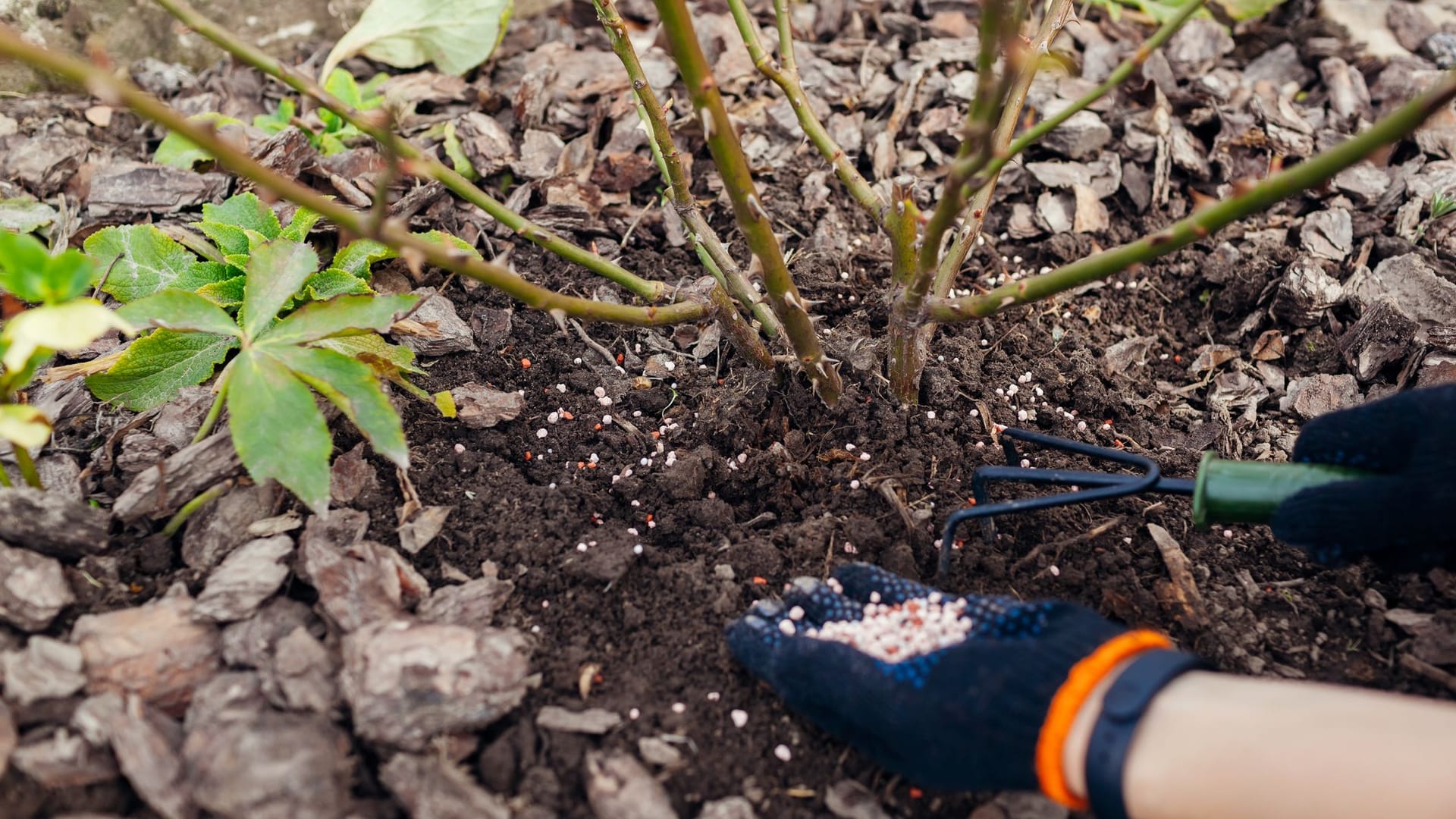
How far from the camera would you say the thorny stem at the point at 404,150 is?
48.6 inches

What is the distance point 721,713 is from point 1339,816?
0.75 m

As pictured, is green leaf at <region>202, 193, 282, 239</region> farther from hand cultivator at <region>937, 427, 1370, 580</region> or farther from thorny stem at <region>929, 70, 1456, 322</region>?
hand cultivator at <region>937, 427, 1370, 580</region>

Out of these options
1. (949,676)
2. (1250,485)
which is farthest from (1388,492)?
(949,676)

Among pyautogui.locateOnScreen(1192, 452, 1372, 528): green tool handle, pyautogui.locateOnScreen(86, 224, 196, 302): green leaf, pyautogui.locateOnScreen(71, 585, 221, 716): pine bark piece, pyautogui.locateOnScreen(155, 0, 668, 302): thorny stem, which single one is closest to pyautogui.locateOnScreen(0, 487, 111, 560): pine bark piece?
pyautogui.locateOnScreen(71, 585, 221, 716): pine bark piece

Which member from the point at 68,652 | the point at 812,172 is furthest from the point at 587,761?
the point at 812,172

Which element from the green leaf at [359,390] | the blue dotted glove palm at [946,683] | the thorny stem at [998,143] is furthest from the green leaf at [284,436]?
the thorny stem at [998,143]

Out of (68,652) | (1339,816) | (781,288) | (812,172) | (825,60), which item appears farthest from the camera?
(825,60)

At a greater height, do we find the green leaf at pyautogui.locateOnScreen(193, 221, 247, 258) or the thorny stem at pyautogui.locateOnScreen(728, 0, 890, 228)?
the thorny stem at pyautogui.locateOnScreen(728, 0, 890, 228)

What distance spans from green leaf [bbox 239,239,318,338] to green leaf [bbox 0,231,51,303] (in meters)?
0.26

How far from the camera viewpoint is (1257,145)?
2.29m

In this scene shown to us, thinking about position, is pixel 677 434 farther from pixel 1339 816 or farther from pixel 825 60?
pixel 825 60

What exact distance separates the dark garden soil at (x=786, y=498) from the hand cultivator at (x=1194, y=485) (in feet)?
0.48

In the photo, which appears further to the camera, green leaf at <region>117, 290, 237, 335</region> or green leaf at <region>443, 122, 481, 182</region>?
green leaf at <region>443, 122, 481, 182</region>

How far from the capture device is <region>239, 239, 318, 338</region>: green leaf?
55.7 inches
